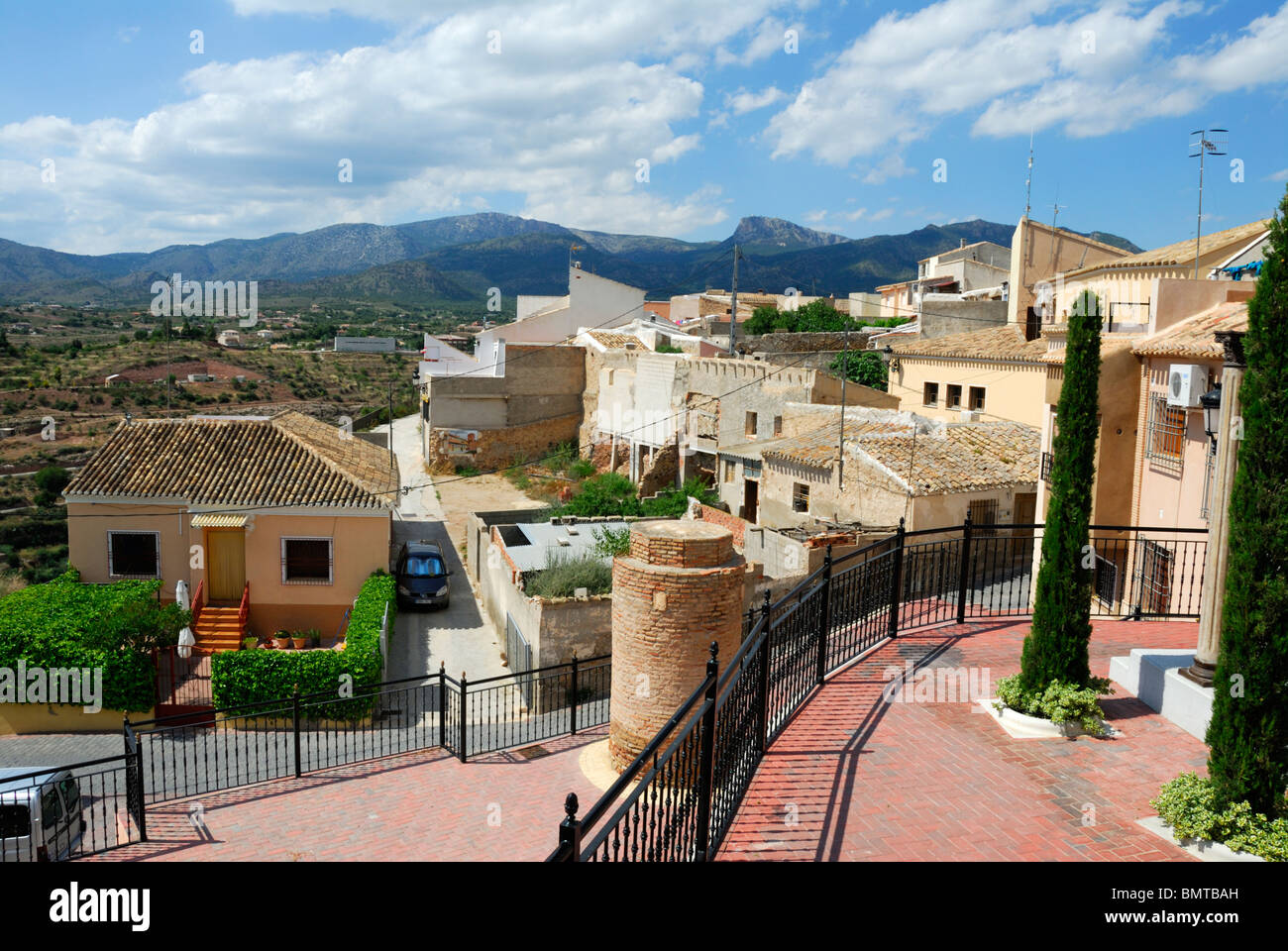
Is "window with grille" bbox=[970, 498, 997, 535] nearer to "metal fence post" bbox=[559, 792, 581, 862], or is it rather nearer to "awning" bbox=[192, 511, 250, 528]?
"awning" bbox=[192, 511, 250, 528]

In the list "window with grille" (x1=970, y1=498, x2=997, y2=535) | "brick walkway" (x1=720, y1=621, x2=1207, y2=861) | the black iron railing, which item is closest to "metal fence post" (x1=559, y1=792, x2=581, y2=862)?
the black iron railing

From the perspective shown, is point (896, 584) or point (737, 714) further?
A: point (896, 584)

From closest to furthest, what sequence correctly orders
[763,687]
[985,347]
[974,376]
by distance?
[763,687] < [974,376] < [985,347]

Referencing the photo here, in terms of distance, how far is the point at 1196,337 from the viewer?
1355cm

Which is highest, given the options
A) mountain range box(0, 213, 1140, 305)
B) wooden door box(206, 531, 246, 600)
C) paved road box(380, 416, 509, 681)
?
mountain range box(0, 213, 1140, 305)

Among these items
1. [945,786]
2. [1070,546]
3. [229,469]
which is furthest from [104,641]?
[1070,546]

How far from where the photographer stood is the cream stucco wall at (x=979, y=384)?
2577cm

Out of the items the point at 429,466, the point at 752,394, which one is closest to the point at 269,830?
the point at 752,394

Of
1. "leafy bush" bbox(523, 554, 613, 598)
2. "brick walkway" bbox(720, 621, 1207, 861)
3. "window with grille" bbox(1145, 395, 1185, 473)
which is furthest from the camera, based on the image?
"leafy bush" bbox(523, 554, 613, 598)

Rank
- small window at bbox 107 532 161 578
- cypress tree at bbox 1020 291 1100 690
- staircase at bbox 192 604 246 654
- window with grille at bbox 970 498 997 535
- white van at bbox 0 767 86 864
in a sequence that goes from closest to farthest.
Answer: cypress tree at bbox 1020 291 1100 690 → white van at bbox 0 767 86 864 → staircase at bbox 192 604 246 654 → window with grille at bbox 970 498 997 535 → small window at bbox 107 532 161 578

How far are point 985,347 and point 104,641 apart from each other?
2457 cm

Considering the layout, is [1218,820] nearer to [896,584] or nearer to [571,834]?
[571,834]

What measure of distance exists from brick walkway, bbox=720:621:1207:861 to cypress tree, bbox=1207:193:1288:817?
685 mm

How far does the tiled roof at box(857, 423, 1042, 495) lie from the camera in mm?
18344
